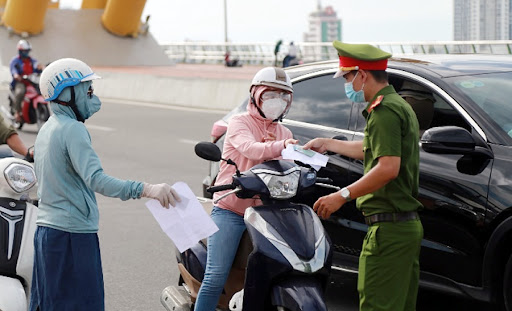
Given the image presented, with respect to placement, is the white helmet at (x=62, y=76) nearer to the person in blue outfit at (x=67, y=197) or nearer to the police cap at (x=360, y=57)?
the person in blue outfit at (x=67, y=197)

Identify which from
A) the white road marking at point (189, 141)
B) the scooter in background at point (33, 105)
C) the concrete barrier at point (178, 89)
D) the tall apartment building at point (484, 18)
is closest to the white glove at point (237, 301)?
the white road marking at point (189, 141)

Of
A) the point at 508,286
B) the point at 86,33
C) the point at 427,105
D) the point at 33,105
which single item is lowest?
the point at 33,105

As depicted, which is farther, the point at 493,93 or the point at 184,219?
the point at 493,93

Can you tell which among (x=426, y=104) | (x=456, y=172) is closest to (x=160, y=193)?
(x=456, y=172)

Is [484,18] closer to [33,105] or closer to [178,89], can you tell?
[178,89]

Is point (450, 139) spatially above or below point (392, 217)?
above

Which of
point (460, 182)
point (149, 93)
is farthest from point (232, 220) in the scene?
point (149, 93)

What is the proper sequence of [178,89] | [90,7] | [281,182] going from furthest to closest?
[90,7]
[178,89]
[281,182]

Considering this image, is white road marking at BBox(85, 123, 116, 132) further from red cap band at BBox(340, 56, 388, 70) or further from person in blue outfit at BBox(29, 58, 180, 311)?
red cap band at BBox(340, 56, 388, 70)

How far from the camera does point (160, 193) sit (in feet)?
14.8

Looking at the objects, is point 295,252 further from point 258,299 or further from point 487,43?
point 487,43

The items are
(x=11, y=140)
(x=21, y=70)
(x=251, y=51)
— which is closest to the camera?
(x=11, y=140)

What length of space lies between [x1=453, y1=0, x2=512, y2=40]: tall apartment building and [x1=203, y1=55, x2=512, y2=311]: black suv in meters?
63.9

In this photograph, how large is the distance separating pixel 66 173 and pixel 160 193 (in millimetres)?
492
